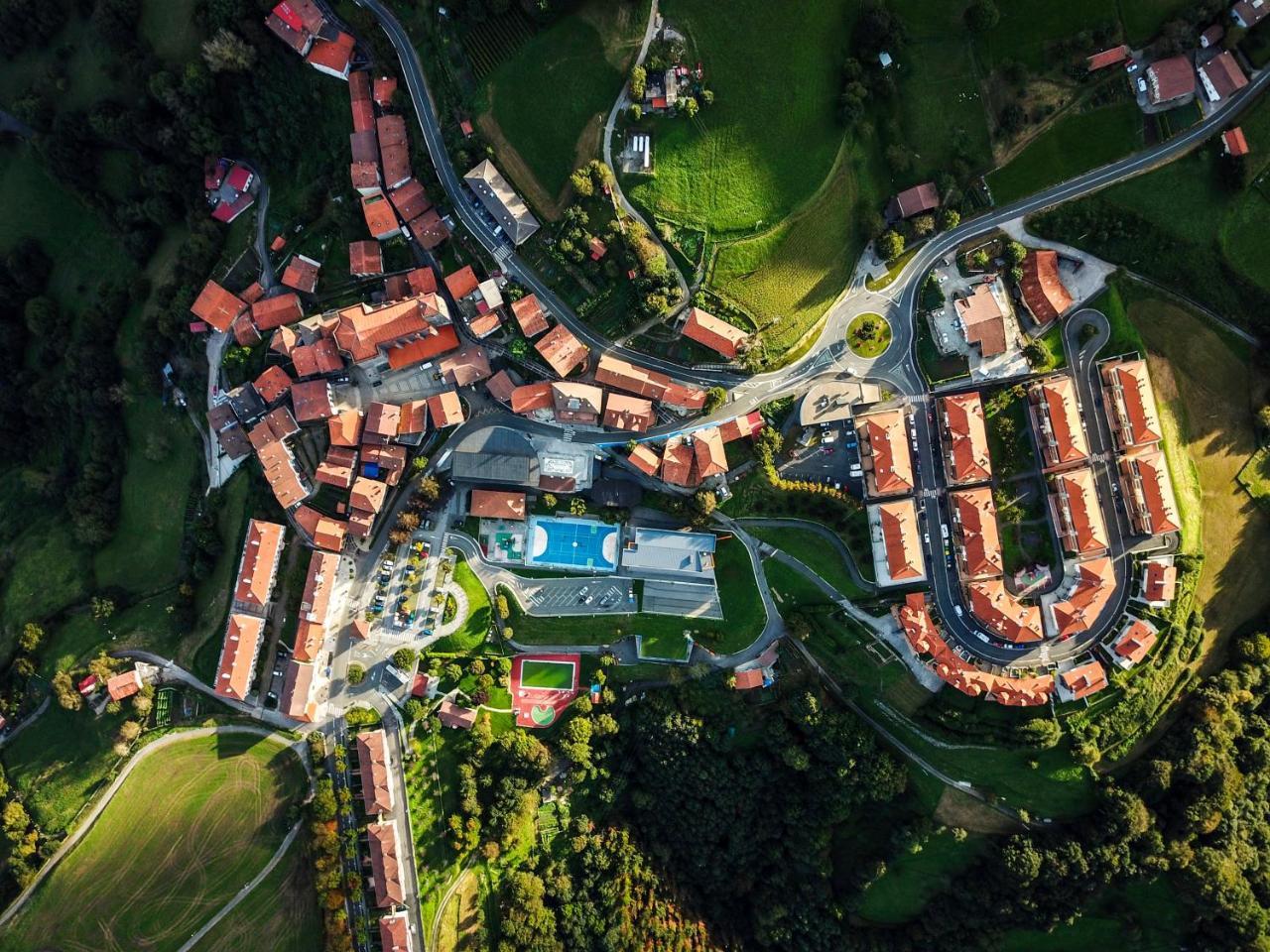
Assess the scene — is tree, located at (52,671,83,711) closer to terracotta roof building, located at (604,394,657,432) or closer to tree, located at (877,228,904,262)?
terracotta roof building, located at (604,394,657,432)

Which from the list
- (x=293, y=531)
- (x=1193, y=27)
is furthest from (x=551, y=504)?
(x=1193, y=27)

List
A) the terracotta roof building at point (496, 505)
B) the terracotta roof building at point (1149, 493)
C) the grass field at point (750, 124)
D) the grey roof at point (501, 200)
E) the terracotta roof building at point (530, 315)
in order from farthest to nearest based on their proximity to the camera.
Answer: the terracotta roof building at point (496, 505) → the terracotta roof building at point (530, 315) → the grey roof at point (501, 200) → the terracotta roof building at point (1149, 493) → the grass field at point (750, 124)

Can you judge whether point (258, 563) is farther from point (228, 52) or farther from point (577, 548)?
point (228, 52)

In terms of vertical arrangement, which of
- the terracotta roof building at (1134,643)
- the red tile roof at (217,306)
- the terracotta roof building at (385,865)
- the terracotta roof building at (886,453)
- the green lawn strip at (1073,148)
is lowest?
the terracotta roof building at (385,865)

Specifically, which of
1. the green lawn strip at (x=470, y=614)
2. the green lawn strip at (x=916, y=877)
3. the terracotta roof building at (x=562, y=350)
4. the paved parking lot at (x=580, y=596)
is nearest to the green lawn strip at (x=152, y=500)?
the green lawn strip at (x=470, y=614)

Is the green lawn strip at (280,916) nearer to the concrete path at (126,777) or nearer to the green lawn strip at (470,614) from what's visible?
the concrete path at (126,777)

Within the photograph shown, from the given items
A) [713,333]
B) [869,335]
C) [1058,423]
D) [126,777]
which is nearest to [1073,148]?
[869,335]

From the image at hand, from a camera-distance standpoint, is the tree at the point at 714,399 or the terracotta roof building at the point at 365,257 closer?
the tree at the point at 714,399
